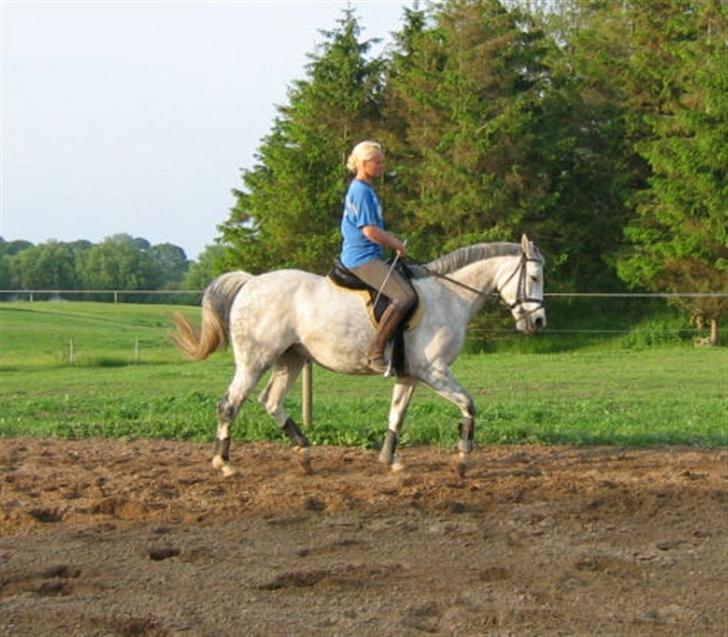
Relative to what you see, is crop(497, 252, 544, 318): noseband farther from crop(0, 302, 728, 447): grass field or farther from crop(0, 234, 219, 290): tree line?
crop(0, 234, 219, 290): tree line

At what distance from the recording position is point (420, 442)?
1152 cm

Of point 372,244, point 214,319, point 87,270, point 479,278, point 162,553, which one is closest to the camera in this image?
point 162,553

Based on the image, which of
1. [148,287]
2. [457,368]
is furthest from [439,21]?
[148,287]

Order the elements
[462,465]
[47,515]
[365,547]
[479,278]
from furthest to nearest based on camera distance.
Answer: [479,278], [462,465], [47,515], [365,547]

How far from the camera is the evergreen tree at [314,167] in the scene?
40.0 m

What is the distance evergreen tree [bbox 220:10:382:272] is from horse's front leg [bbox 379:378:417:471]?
1148 inches

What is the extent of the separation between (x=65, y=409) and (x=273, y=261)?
84.4ft

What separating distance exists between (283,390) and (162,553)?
374cm

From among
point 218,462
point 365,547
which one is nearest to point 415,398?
point 218,462

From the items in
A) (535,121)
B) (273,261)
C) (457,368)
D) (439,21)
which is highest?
(439,21)

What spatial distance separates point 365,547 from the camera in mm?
6852

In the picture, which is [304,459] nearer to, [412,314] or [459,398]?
[459,398]

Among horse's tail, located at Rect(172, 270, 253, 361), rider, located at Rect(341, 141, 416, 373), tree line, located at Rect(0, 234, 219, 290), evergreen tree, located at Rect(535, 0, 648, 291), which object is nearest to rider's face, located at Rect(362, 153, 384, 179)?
rider, located at Rect(341, 141, 416, 373)

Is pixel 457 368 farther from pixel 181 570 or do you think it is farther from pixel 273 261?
pixel 181 570
